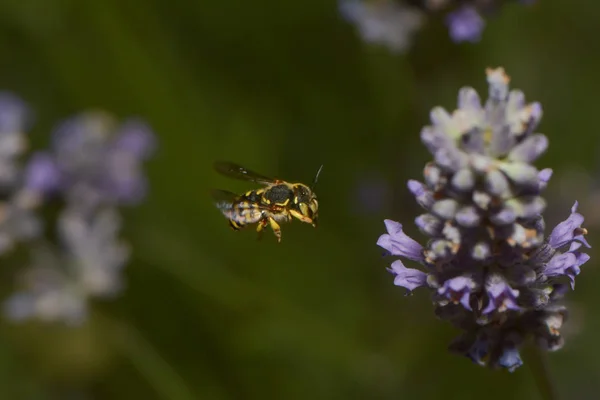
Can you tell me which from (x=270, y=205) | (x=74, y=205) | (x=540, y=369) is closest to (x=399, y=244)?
(x=540, y=369)

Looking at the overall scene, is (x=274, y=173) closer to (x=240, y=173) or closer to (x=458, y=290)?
(x=240, y=173)

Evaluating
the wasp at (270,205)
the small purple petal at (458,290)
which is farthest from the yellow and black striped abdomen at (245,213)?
the small purple petal at (458,290)

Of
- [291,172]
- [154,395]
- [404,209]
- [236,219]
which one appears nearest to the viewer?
[236,219]

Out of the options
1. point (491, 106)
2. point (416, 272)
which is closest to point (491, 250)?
point (416, 272)

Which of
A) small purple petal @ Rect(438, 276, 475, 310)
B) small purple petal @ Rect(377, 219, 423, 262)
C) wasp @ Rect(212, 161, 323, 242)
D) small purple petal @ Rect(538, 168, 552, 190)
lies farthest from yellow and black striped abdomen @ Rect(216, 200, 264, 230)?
small purple petal @ Rect(538, 168, 552, 190)

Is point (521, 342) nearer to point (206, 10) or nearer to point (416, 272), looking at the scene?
point (416, 272)

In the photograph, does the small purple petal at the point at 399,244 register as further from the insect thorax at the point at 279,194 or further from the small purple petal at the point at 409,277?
the insect thorax at the point at 279,194

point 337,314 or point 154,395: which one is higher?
point 337,314
